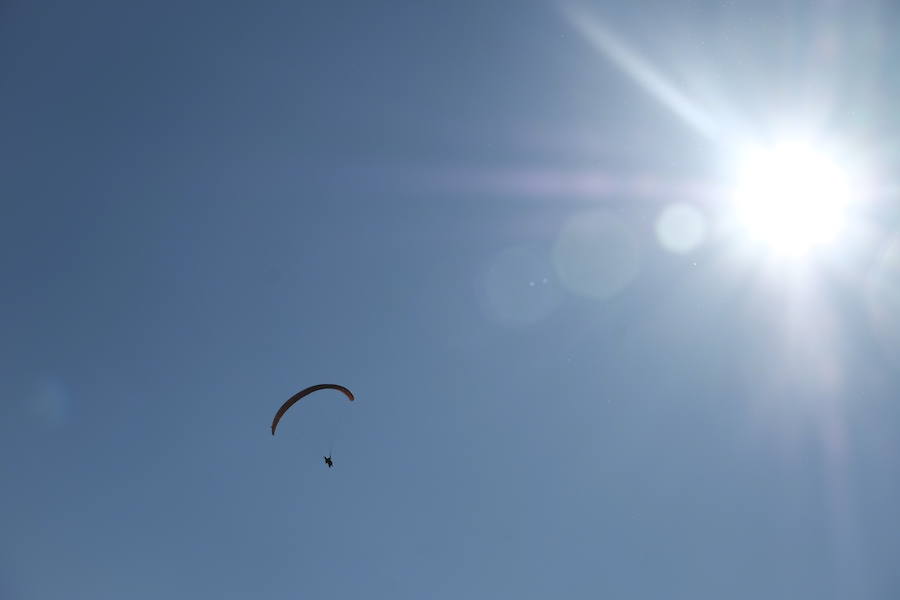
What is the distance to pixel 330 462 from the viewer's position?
3988 cm

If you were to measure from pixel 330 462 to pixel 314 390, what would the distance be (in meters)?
5.49

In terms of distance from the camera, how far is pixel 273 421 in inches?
1515

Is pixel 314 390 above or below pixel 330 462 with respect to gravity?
above

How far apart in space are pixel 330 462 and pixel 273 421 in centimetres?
507

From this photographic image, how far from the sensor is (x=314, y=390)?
38875 millimetres

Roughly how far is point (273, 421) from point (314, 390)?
346 centimetres
